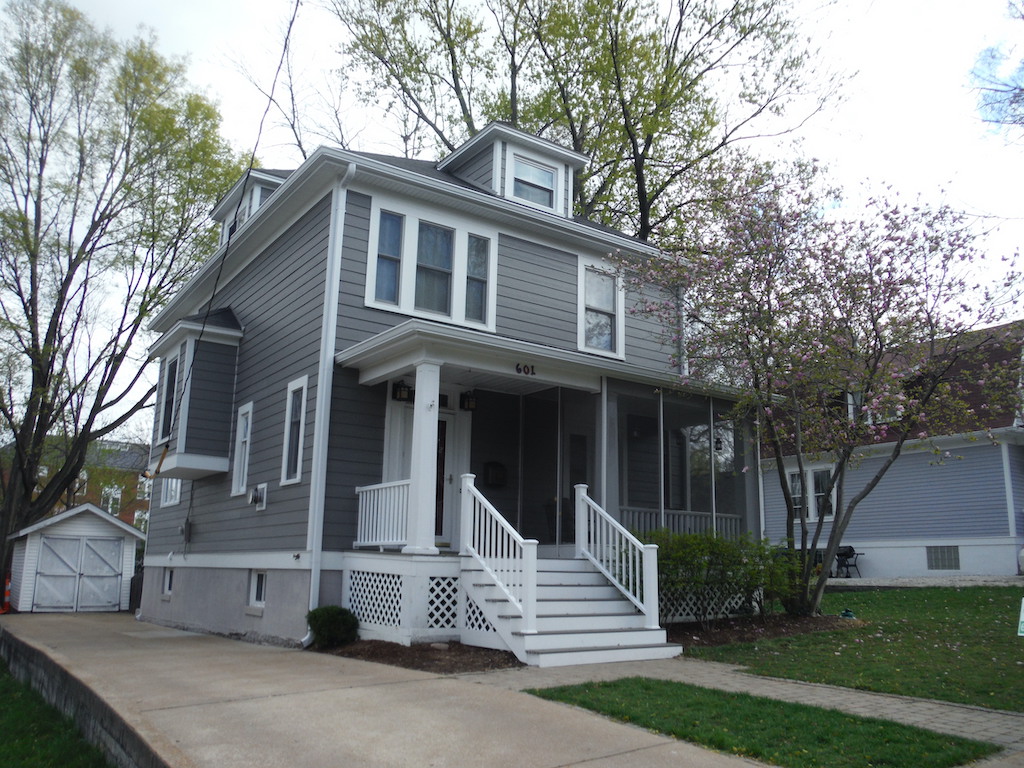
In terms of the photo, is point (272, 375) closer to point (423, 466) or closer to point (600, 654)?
point (423, 466)

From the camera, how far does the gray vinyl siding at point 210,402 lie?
12781 mm

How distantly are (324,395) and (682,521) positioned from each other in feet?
17.0

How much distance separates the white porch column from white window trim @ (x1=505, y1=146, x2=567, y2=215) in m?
4.85

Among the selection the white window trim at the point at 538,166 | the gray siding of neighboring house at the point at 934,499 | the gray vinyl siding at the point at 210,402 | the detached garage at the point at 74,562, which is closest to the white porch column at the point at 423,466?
the white window trim at the point at 538,166

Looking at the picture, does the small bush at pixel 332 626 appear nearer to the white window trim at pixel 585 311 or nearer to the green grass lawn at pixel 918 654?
the green grass lawn at pixel 918 654

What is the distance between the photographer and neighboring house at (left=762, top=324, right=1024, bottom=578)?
18.7 m

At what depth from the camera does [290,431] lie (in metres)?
11.1

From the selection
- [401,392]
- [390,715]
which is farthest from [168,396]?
[390,715]

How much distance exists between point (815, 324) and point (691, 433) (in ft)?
8.40

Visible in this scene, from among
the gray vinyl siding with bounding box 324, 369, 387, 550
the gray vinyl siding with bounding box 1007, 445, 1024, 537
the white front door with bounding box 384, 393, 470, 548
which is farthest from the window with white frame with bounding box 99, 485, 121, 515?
the gray vinyl siding with bounding box 1007, 445, 1024, 537

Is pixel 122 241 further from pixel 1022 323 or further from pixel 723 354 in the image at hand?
pixel 1022 323

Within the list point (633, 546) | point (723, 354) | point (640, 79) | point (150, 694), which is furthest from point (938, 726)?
point (640, 79)

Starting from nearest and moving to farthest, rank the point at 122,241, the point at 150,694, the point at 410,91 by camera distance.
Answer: the point at 150,694
the point at 122,241
the point at 410,91

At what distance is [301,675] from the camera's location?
7395 mm
